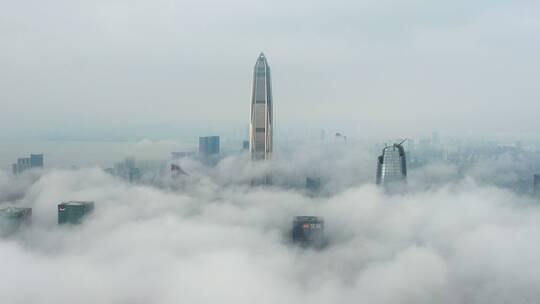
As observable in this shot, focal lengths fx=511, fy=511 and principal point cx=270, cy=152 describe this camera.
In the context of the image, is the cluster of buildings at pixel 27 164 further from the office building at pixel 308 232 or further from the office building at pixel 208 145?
the office building at pixel 308 232

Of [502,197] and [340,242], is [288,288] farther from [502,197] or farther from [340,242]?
[502,197]

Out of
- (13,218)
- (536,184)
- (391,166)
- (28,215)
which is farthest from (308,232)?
(13,218)

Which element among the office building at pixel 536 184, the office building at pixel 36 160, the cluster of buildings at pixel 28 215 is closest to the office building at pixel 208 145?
the cluster of buildings at pixel 28 215

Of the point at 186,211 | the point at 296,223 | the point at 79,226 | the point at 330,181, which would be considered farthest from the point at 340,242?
the point at 79,226

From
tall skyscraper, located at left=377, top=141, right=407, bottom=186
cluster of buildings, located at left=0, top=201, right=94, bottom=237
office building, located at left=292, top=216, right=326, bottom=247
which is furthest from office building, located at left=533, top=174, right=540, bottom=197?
cluster of buildings, located at left=0, top=201, right=94, bottom=237

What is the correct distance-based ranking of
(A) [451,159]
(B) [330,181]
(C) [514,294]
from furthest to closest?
(B) [330,181] → (A) [451,159] → (C) [514,294]

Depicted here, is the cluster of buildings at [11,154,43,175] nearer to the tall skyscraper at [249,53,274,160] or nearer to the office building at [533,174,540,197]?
the tall skyscraper at [249,53,274,160]
